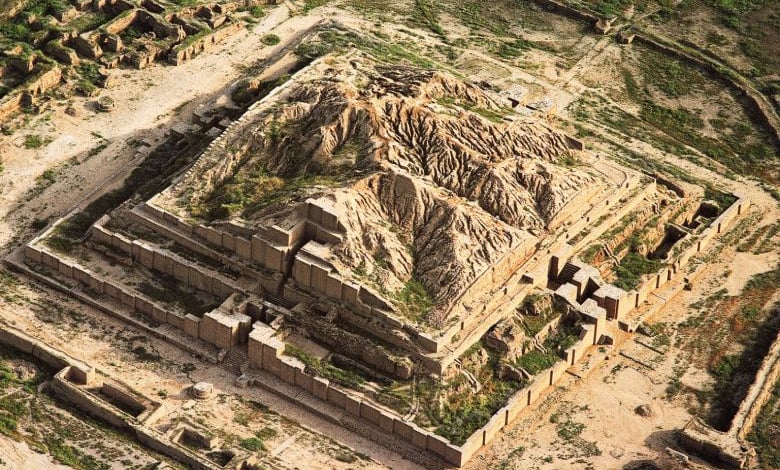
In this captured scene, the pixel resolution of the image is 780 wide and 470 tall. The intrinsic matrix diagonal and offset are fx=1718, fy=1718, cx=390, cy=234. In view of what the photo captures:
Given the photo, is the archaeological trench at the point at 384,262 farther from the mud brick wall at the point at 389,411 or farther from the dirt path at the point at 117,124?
the dirt path at the point at 117,124

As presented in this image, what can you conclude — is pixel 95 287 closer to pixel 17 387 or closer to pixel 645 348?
pixel 17 387

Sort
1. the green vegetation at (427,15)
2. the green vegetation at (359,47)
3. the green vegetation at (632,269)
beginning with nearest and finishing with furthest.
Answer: the green vegetation at (632,269)
the green vegetation at (359,47)
the green vegetation at (427,15)

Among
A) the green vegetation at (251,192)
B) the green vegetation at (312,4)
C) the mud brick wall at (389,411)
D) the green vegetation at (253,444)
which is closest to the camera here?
the green vegetation at (253,444)

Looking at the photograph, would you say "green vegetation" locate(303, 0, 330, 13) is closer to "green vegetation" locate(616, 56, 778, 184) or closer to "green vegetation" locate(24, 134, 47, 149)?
"green vegetation" locate(616, 56, 778, 184)

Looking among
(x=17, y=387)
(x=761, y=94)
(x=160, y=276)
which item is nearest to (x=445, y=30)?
(x=761, y=94)

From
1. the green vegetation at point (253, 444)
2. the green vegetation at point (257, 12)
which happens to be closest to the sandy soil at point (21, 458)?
the green vegetation at point (253, 444)

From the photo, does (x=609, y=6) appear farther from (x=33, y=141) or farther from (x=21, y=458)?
(x=21, y=458)

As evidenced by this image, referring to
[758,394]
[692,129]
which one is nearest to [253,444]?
[758,394]
